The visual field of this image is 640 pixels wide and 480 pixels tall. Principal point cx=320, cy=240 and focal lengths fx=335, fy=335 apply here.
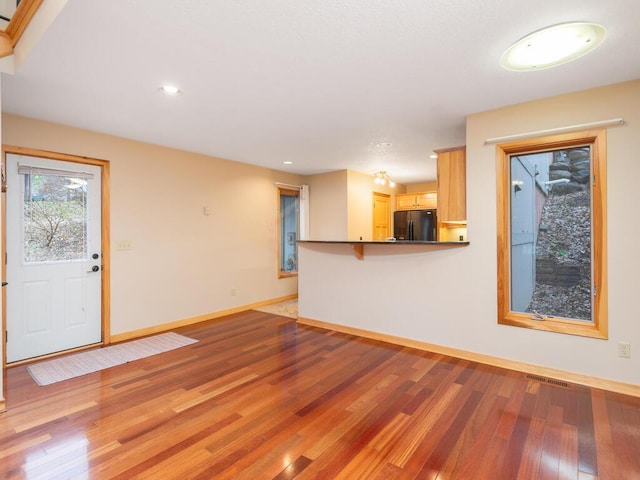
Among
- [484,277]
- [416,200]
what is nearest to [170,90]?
→ [484,277]

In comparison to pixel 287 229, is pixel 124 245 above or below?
below

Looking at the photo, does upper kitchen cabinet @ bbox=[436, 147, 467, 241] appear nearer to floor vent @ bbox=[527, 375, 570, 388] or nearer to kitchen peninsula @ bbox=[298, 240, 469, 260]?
kitchen peninsula @ bbox=[298, 240, 469, 260]

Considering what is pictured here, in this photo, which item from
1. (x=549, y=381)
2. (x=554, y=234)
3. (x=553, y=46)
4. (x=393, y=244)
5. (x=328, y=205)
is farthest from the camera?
(x=328, y=205)

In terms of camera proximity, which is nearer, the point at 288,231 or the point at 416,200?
the point at 288,231

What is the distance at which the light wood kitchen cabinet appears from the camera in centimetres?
720

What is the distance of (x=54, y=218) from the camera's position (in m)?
3.52

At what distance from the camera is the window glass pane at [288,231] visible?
629 cm

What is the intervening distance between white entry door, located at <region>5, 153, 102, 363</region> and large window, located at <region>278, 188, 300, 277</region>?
298 cm

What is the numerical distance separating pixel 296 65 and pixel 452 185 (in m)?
2.12

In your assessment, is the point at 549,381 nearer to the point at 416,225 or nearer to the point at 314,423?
the point at 314,423

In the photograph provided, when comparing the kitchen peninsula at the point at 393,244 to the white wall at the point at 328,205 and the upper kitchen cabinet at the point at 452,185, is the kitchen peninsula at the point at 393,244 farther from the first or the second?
the white wall at the point at 328,205

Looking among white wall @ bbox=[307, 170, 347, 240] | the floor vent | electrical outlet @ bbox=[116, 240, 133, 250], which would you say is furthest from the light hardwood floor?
white wall @ bbox=[307, 170, 347, 240]

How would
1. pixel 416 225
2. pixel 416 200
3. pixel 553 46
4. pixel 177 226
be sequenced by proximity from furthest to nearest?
pixel 416 200
pixel 416 225
pixel 177 226
pixel 553 46

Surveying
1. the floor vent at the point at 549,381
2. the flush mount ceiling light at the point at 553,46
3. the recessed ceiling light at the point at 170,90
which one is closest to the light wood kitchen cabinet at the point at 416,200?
the floor vent at the point at 549,381
